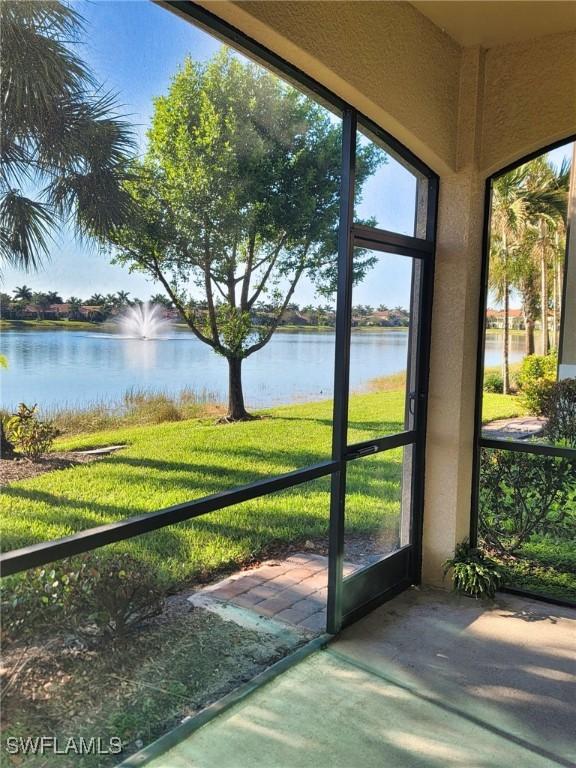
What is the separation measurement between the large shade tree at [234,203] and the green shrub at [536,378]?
1.55 metres

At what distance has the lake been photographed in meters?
1.86

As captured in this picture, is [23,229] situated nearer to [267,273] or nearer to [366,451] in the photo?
[267,273]

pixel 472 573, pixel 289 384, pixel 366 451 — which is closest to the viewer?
pixel 289 384

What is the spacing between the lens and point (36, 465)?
1.92 meters

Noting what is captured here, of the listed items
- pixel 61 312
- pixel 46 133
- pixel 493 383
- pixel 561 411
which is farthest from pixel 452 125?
pixel 61 312

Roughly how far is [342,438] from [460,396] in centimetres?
101

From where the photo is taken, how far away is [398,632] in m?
3.22

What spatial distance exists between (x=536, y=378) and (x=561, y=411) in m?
→ 0.25

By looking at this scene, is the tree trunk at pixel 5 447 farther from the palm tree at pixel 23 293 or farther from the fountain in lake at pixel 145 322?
the fountain in lake at pixel 145 322

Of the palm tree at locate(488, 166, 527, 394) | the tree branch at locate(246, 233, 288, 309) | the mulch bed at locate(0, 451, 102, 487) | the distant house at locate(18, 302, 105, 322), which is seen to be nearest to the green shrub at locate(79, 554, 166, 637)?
the mulch bed at locate(0, 451, 102, 487)

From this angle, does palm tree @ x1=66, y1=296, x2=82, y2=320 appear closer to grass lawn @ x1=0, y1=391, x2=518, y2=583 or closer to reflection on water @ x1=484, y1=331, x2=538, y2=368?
grass lawn @ x1=0, y1=391, x2=518, y2=583

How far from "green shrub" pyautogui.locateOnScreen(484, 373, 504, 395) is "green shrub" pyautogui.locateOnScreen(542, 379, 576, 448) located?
0.27 metres

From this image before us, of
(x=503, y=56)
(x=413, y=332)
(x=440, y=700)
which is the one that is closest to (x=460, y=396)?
(x=413, y=332)

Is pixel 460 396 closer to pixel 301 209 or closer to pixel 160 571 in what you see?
pixel 301 209
